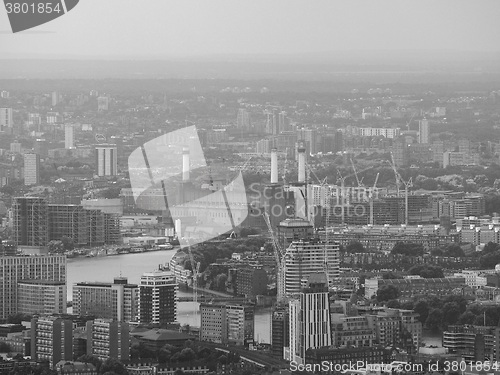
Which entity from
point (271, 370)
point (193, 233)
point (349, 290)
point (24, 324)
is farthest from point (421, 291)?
point (271, 370)

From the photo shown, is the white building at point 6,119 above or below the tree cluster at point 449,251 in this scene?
above

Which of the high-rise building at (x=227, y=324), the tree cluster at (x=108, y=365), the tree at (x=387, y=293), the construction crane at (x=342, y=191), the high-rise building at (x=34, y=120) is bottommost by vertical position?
the construction crane at (x=342, y=191)

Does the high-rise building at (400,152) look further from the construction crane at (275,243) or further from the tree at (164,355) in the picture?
the tree at (164,355)

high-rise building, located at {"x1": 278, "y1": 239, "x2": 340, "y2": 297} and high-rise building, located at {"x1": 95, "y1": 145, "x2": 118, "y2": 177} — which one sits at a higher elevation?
high-rise building, located at {"x1": 278, "y1": 239, "x2": 340, "y2": 297}

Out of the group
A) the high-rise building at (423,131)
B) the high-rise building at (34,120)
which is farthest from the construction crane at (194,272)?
the high-rise building at (423,131)

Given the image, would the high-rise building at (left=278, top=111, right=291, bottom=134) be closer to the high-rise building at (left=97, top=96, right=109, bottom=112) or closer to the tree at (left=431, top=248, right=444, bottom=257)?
the high-rise building at (left=97, top=96, right=109, bottom=112)

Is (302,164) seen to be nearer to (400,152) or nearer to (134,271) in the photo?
(400,152)

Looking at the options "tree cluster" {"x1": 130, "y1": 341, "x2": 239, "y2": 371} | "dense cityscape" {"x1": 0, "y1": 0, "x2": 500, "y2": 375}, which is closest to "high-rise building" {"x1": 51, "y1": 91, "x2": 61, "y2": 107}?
"dense cityscape" {"x1": 0, "y1": 0, "x2": 500, "y2": 375}
